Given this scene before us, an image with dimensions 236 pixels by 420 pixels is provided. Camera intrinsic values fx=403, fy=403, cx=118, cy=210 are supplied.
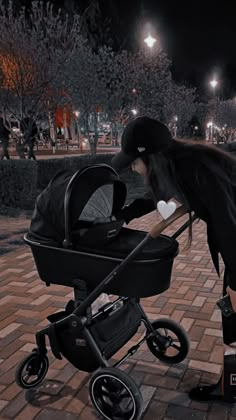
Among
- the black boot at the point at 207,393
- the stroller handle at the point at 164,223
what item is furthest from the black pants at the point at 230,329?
the stroller handle at the point at 164,223

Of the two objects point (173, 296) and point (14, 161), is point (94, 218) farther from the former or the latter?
point (14, 161)

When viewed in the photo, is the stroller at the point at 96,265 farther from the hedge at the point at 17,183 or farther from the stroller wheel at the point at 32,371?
the hedge at the point at 17,183

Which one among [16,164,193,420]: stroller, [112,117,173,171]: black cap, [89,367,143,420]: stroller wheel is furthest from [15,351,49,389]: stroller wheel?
[112,117,173,171]: black cap

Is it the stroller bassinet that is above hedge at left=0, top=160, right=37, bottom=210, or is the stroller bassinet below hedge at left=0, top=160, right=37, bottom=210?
above

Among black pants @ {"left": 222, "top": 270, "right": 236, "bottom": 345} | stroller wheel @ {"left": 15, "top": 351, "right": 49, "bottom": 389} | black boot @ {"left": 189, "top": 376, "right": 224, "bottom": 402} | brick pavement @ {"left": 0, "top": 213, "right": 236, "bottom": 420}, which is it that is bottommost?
brick pavement @ {"left": 0, "top": 213, "right": 236, "bottom": 420}

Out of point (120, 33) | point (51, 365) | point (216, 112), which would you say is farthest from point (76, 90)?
point (120, 33)

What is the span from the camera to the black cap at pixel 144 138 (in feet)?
5.73

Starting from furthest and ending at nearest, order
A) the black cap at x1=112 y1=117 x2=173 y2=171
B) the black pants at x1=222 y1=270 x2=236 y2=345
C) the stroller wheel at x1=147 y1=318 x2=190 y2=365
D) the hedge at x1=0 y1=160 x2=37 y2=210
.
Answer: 1. the hedge at x1=0 y1=160 x2=37 y2=210
2. the stroller wheel at x1=147 y1=318 x2=190 y2=365
3. the black pants at x1=222 y1=270 x2=236 y2=345
4. the black cap at x1=112 y1=117 x2=173 y2=171

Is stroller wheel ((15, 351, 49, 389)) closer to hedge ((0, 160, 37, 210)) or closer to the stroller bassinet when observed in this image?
the stroller bassinet

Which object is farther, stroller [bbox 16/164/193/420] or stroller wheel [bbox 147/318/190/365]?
stroller wheel [bbox 147/318/190/365]

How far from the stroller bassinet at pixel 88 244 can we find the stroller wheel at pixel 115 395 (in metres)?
0.40

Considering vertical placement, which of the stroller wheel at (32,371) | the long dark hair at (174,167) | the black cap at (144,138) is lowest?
the stroller wheel at (32,371)

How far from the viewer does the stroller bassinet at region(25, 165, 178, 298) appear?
6.35 ft
